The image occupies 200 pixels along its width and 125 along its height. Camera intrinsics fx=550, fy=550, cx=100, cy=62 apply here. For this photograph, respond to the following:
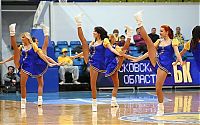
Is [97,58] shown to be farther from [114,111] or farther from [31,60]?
[31,60]

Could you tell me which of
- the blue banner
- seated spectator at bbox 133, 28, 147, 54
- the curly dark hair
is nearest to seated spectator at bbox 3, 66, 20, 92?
the blue banner

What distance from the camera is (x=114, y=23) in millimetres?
22250

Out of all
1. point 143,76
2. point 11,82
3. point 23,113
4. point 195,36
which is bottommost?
point 23,113

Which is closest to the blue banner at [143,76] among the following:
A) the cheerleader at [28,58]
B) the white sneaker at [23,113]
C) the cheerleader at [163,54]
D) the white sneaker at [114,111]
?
the cheerleader at [28,58]

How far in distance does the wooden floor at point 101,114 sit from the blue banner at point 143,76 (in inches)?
200

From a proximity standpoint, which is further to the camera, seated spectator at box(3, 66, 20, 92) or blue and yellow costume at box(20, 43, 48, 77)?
seated spectator at box(3, 66, 20, 92)

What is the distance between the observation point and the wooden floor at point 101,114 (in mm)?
9781

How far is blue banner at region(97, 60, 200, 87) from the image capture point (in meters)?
19.4

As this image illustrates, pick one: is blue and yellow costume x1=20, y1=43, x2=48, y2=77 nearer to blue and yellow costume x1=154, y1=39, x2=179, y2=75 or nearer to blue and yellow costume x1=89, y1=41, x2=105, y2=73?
blue and yellow costume x1=89, y1=41, x2=105, y2=73

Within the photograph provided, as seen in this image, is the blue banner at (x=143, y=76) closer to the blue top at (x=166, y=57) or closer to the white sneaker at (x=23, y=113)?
the white sneaker at (x=23, y=113)

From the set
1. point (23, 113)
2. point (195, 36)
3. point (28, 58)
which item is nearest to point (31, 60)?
point (28, 58)

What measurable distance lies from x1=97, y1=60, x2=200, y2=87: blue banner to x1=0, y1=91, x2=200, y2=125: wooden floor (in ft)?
16.7

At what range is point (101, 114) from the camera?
1122cm

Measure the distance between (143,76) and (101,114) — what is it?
27.9ft
